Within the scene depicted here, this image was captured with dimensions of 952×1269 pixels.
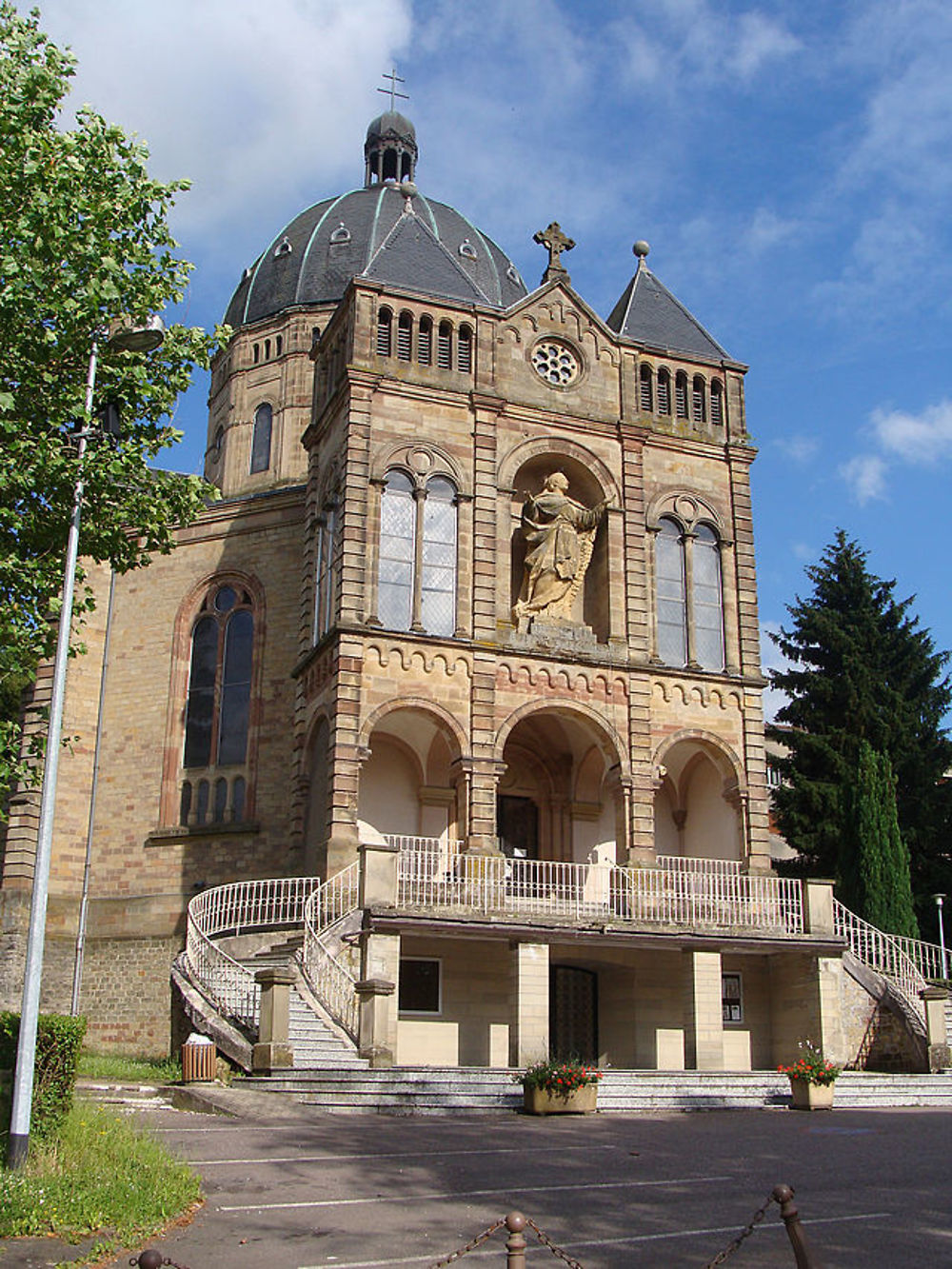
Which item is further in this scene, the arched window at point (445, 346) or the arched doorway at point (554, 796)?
the arched window at point (445, 346)

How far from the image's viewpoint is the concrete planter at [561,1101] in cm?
1741

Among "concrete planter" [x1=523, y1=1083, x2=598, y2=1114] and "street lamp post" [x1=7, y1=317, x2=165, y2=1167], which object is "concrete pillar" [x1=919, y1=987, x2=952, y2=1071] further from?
"street lamp post" [x1=7, y1=317, x2=165, y2=1167]

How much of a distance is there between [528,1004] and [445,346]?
1508cm

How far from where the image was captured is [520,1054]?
22.1 meters

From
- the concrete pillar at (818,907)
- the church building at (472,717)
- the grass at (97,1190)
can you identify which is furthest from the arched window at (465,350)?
the grass at (97,1190)

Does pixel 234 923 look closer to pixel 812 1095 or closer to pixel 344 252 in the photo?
pixel 812 1095

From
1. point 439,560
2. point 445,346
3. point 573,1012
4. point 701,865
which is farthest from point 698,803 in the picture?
point 445,346

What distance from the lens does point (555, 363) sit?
30891 mm

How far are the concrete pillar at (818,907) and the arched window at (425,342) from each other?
14096 mm

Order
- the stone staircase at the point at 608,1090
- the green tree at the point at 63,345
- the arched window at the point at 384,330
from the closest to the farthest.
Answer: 1. the green tree at the point at 63,345
2. the stone staircase at the point at 608,1090
3. the arched window at the point at 384,330

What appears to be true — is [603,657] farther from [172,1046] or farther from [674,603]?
[172,1046]

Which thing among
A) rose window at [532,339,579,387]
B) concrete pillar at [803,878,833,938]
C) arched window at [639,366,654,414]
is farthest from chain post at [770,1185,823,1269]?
arched window at [639,366,654,414]

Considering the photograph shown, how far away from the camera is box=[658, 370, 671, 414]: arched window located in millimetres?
31625

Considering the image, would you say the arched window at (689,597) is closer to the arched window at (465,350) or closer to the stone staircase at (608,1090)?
the arched window at (465,350)
